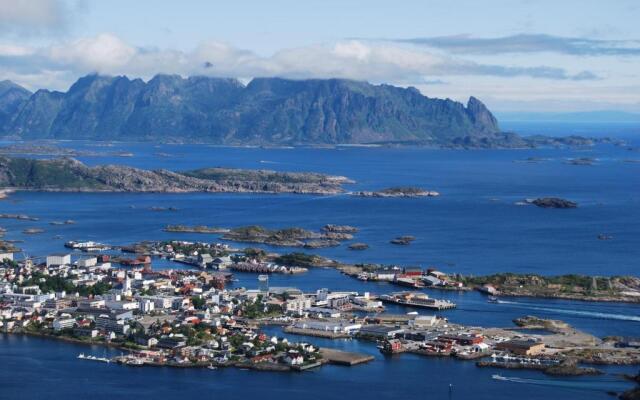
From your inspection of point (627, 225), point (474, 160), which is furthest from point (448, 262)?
point (474, 160)

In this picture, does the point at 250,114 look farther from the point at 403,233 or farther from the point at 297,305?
the point at 297,305

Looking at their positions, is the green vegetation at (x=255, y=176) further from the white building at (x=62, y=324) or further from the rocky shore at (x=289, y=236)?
the white building at (x=62, y=324)

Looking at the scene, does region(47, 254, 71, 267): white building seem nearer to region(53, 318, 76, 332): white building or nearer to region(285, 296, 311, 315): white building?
region(53, 318, 76, 332): white building

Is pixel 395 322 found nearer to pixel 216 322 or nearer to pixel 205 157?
pixel 216 322

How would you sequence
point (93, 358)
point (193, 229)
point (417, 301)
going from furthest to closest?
point (193, 229)
point (417, 301)
point (93, 358)

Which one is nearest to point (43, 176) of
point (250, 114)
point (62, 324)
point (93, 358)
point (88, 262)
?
point (88, 262)

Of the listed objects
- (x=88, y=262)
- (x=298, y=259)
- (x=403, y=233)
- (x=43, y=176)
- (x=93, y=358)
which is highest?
(x=43, y=176)
